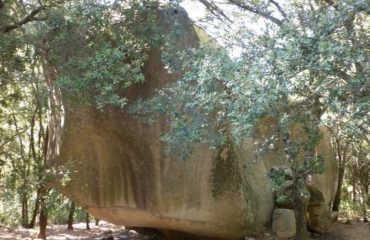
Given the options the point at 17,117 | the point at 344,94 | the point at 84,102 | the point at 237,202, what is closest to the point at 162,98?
the point at 84,102

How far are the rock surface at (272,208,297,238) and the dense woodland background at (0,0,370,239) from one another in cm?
212

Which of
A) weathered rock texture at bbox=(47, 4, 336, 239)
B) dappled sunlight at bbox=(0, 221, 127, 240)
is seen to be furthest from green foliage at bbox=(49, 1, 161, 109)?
dappled sunlight at bbox=(0, 221, 127, 240)

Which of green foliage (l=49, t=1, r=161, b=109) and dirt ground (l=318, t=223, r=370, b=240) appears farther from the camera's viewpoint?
dirt ground (l=318, t=223, r=370, b=240)

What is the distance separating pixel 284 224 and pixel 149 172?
12.2 ft

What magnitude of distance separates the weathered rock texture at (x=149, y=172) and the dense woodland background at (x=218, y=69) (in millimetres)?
974

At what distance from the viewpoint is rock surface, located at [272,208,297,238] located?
10.9 meters

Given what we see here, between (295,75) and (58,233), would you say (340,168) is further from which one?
(295,75)

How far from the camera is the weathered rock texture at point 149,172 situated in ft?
30.3

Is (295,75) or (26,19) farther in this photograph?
(26,19)

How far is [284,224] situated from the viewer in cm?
1093

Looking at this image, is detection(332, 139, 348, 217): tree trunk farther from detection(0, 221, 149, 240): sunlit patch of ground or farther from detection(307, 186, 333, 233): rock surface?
detection(0, 221, 149, 240): sunlit patch of ground

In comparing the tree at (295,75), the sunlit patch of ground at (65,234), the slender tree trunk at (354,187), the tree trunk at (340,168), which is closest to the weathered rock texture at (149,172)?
the tree at (295,75)

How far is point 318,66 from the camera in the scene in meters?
4.38

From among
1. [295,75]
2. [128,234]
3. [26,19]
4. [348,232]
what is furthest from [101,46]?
[348,232]
